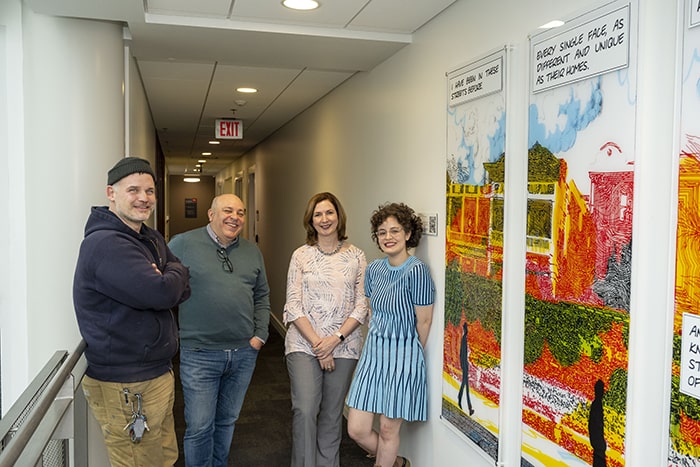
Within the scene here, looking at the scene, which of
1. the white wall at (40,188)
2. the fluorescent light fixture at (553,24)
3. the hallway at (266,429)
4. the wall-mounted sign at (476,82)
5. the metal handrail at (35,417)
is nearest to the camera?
the metal handrail at (35,417)

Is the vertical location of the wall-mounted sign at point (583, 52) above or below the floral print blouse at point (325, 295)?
above

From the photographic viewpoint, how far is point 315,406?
332cm

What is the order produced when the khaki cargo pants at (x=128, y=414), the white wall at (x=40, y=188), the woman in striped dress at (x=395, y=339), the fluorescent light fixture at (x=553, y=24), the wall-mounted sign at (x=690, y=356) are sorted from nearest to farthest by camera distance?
1. the wall-mounted sign at (x=690, y=356)
2. the fluorescent light fixture at (x=553, y=24)
3. the khaki cargo pants at (x=128, y=414)
4. the white wall at (x=40, y=188)
5. the woman in striped dress at (x=395, y=339)

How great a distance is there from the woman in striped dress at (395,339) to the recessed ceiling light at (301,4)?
107 cm

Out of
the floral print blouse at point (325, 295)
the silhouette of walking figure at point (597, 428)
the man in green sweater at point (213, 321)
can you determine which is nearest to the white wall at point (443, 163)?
the silhouette of walking figure at point (597, 428)

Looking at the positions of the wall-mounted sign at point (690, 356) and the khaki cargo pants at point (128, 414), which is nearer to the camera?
the wall-mounted sign at point (690, 356)

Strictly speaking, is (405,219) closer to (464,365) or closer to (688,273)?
(464,365)

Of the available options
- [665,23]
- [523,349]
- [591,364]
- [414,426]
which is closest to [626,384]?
[591,364]

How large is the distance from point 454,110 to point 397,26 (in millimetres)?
747

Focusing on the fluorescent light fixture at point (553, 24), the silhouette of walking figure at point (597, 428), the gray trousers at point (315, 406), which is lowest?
the gray trousers at point (315, 406)

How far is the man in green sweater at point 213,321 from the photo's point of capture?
3.06 meters

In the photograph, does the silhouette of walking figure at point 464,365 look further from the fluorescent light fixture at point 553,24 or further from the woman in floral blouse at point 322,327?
the fluorescent light fixture at point 553,24

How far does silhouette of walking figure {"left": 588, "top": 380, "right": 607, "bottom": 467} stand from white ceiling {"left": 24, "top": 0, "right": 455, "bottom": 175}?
75.7 inches

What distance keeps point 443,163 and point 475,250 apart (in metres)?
0.57
